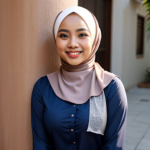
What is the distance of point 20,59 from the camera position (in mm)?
1770

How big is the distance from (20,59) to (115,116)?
0.78m

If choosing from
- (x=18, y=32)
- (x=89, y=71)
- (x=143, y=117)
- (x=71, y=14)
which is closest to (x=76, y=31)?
(x=71, y=14)

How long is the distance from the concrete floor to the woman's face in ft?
7.87

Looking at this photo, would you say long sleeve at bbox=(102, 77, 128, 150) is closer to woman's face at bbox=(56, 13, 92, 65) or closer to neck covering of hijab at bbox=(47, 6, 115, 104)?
neck covering of hijab at bbox=(47, 6, 115, 104)

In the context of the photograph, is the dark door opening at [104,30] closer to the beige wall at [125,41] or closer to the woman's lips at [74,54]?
the beige wall at [125,41]

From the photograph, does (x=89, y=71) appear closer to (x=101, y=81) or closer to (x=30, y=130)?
(x=101, y=81)

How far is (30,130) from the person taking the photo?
6.21 feet

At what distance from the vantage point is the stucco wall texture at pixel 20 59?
176cm

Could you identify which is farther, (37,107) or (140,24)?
(140,24)

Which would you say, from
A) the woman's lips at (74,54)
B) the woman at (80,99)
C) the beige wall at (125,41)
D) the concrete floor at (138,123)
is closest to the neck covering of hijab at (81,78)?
the woman at (80,99)

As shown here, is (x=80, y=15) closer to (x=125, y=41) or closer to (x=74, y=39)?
(x=74, y=39)

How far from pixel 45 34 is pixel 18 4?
11.9 inches

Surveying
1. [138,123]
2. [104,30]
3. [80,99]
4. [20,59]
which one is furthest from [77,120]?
[104,30]

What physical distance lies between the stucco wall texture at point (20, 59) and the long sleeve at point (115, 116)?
59cm
